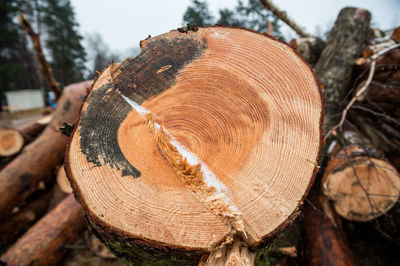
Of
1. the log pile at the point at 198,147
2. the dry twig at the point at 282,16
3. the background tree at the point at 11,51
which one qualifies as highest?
the dry twig at the point at 282,16

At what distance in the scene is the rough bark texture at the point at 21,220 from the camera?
2375 mm

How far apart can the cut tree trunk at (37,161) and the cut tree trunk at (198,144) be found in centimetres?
197

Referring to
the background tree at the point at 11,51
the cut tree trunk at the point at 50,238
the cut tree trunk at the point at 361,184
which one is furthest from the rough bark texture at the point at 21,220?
the background tree at the point at 11,51

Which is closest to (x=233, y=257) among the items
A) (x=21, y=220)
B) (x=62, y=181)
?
(x=62, y=181)

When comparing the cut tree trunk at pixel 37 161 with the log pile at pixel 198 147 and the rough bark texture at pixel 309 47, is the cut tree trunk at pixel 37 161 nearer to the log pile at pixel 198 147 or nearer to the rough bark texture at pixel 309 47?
the log pile at pixel 198 147

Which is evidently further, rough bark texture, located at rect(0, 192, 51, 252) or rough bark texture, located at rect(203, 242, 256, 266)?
rough bark texture, located at rect(0, 192, 51, 252)

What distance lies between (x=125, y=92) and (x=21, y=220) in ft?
8.68

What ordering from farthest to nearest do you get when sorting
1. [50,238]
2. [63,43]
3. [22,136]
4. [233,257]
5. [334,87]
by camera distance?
[63,43]
[22,136]
[334,87]
[50,238]
[233,257]

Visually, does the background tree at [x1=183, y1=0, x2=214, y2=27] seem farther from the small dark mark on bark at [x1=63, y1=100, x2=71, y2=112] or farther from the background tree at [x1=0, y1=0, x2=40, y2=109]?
the small dark mark on bark at [x1=63, y1=100, x2=71, y2=112]

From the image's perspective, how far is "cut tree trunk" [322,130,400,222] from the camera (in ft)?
5.36

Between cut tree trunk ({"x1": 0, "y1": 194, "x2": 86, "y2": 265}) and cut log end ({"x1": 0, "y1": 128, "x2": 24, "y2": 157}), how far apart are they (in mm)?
1519

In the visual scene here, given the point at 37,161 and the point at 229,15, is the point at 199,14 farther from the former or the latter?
the point at 37,161

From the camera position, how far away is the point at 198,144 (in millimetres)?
954

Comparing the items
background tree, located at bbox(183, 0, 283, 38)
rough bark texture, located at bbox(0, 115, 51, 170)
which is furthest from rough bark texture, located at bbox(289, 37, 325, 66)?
background tree, located at bbox(183, 0, 283, 38)
